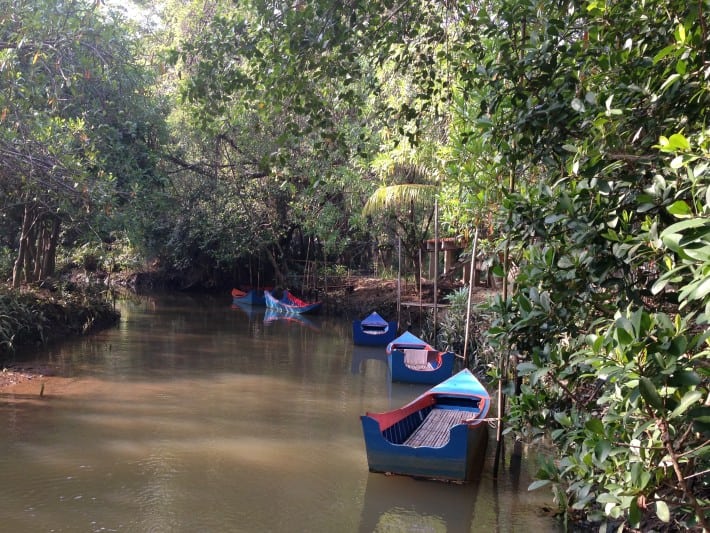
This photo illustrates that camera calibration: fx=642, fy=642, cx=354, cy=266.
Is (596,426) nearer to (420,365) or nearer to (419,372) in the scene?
(419,372)

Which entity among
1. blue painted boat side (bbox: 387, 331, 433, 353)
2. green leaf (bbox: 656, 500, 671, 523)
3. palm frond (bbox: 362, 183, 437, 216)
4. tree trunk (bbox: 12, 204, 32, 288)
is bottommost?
blue painted boat side (bbox: 387, 331, 433, 353)

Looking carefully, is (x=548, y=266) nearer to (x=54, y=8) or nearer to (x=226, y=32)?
(x=226, y=32)

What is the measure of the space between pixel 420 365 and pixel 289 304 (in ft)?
33.2

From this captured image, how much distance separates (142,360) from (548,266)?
11.8m

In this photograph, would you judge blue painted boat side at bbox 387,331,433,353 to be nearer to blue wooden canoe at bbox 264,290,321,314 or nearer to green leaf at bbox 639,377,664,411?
blue wooden canoe at bbox 264,290,321,314

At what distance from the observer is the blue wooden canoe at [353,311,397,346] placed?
16.2 metres

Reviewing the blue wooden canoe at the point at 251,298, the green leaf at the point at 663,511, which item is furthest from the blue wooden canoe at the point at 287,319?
the green leaf at the point at 663,511

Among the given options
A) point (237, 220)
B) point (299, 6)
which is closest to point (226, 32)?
point (299, 6)

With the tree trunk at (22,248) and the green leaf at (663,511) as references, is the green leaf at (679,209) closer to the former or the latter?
the green leaf at (663,511)

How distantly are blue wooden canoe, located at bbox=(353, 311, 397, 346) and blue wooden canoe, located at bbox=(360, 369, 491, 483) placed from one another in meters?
7.89

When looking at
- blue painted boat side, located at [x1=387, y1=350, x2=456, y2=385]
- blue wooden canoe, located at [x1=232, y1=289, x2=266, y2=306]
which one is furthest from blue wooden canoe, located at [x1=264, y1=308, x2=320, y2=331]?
blue painted boat side, located at [x1=387, y1=350, x2=456, y2=385]

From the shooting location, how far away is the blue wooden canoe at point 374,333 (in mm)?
16203

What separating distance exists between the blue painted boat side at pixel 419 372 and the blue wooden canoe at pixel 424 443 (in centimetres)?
370

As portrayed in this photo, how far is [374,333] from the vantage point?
16.3m
